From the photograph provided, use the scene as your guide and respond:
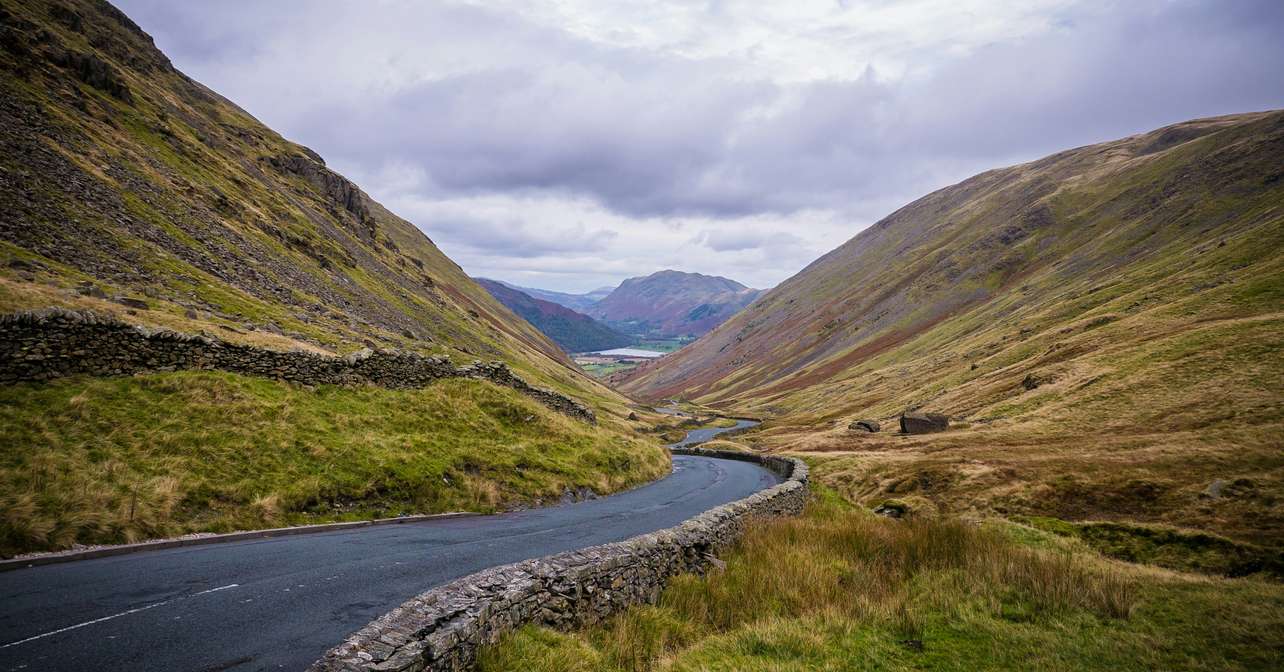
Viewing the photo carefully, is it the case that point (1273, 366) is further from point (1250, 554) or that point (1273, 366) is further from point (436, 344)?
point (436, 344)

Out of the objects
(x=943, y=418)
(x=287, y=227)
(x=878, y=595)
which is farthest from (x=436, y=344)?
(x=878, y=595)

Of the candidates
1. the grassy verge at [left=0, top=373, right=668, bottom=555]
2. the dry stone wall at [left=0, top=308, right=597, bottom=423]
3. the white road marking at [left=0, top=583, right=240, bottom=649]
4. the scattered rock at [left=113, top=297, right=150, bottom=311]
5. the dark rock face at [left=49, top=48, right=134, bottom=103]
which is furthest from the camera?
the dark rock face at [left=49, top=48, right=134, bottom=103]

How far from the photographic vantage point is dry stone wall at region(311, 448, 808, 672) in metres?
6.54

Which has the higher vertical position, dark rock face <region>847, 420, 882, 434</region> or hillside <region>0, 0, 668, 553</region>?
hillside <region>0, 0, 668, 553</region>

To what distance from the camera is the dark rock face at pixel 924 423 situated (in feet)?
165

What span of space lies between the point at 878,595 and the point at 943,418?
45753 millimetres

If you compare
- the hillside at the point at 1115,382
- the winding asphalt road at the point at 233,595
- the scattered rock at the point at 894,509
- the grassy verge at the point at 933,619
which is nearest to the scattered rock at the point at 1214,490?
the hillside at the point at 1115,382

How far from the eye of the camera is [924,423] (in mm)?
51062

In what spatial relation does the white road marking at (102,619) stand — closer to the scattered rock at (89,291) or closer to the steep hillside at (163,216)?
the steep hillside at (163,216)

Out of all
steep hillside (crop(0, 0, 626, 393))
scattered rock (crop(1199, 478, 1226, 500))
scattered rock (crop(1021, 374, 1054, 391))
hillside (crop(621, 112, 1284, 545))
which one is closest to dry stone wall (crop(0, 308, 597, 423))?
steep hillside (crop(0, 0, 626, 393))

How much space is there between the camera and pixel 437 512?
20594 millimetres

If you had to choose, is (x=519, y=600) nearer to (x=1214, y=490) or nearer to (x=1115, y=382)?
(x=1214, y=490)

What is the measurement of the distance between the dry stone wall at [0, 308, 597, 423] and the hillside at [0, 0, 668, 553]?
2.15 feet

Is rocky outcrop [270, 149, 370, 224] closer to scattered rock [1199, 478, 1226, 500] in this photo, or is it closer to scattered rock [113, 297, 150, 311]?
scattered rock [113, 297, 150, 311]
